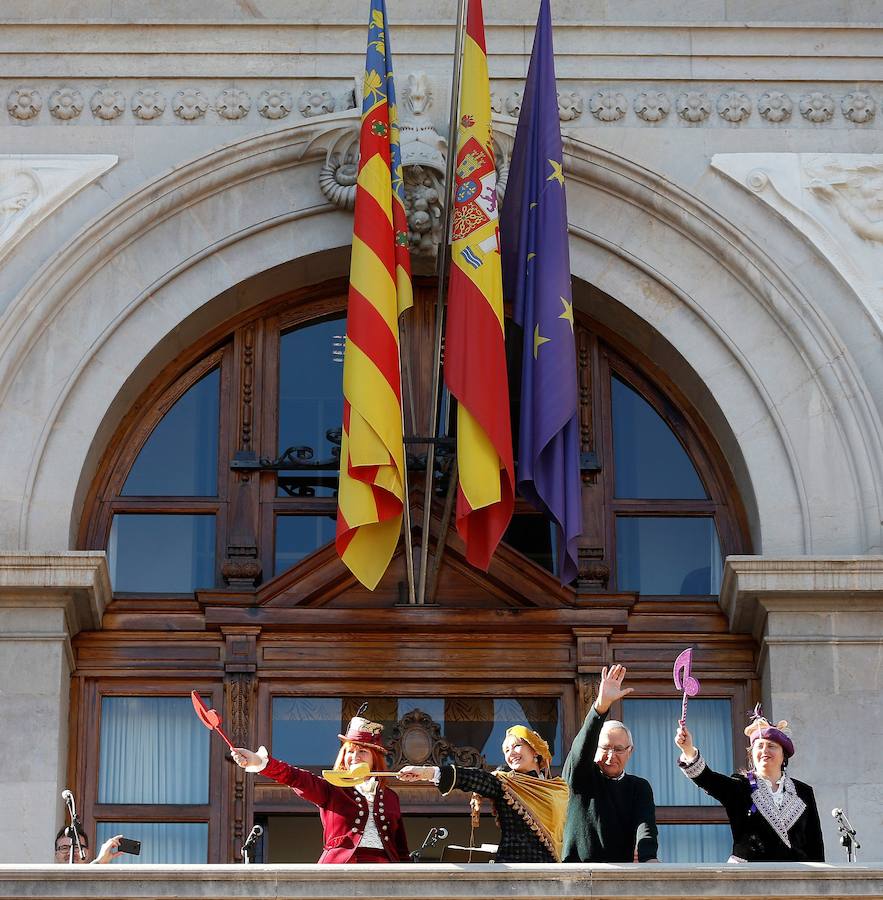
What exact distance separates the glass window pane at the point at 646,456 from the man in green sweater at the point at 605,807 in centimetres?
405

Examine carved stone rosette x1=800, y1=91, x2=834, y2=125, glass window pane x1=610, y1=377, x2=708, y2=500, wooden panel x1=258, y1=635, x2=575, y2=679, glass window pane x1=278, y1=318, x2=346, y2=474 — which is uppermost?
Answer: carved stone rosette x1=800, y1=91, x2=834, y2=125

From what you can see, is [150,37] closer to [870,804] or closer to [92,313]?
[92,313]

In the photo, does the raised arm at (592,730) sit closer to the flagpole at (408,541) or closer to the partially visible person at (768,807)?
the partially visible person at (768,807)

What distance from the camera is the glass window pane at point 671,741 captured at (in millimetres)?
15734

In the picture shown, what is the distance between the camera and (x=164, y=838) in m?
15.4

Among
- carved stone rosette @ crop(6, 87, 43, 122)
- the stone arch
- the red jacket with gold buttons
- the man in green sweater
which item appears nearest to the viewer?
the man in green sweater

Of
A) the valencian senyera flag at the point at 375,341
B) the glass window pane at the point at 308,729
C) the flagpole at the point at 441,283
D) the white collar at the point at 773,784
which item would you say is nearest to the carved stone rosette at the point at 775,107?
the flagpole at the point at 441,283

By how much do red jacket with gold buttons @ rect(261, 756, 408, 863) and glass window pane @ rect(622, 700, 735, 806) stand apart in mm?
2976

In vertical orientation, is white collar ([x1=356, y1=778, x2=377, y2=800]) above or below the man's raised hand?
below

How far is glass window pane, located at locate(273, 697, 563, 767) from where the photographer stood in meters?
15.6

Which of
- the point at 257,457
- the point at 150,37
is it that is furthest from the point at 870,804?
the point at 150,37

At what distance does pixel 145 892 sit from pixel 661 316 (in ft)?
19.8

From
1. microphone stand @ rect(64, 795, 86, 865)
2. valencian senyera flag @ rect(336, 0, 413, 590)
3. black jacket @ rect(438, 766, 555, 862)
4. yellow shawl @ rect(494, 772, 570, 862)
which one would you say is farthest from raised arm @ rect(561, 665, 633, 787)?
valencian senyera flag @ rect(336, 0, 413, 590)

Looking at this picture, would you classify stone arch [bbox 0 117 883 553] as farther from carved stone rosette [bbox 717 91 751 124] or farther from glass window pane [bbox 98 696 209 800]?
glass window pane [bbox 98 696 209 800]
